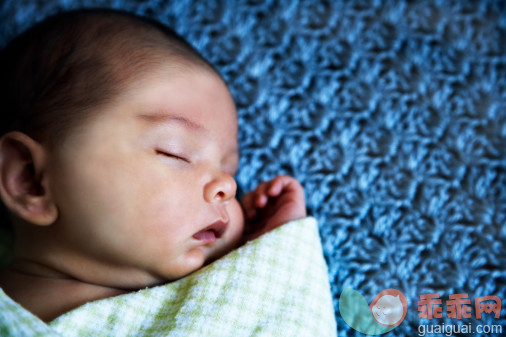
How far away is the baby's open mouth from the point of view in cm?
89

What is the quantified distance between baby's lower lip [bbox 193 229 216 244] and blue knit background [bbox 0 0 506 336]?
0.23 m

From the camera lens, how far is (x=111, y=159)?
2.71ft

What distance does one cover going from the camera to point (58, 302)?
0.85m

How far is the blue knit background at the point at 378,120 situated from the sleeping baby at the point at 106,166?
26 centimetres

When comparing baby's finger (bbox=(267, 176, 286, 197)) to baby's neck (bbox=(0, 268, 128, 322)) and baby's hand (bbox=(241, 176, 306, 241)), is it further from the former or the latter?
baby's neck (bbox=(0, 268, 128, 322))

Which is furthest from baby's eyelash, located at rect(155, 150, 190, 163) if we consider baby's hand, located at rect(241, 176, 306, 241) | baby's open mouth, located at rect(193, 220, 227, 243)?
baby's hand, located at rect(241, 176, 306, 241)

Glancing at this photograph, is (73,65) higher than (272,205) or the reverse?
higher

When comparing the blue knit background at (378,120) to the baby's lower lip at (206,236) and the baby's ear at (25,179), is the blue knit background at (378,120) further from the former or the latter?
the baby's ear at (25,179)

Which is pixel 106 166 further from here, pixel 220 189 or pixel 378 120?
pixel 378 120

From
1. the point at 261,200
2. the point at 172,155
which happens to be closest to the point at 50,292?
the point at 172,155

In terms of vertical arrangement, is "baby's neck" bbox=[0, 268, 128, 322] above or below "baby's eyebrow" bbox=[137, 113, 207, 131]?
below

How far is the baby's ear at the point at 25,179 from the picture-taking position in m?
0.85

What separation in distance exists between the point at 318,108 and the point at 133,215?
1.76 feet

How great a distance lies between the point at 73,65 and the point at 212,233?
369 millimetres
